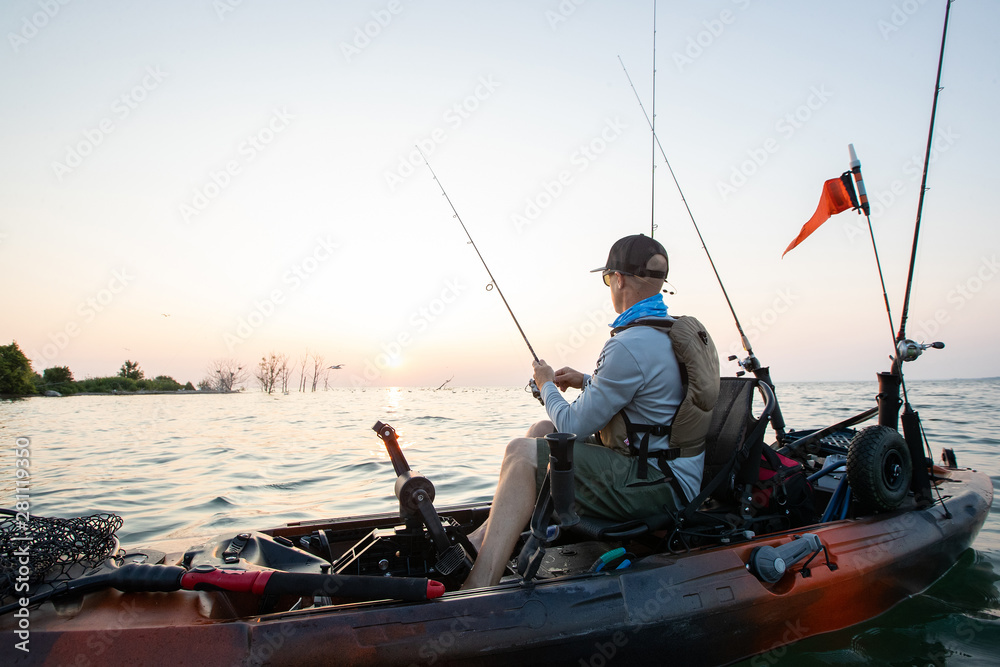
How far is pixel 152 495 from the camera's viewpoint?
21.3 ft

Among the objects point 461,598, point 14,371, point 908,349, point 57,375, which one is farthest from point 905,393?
point 57,375

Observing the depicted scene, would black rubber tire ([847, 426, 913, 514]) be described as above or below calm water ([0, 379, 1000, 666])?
above

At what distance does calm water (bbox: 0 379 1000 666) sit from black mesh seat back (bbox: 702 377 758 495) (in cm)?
104

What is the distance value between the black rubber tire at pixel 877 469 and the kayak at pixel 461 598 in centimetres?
13

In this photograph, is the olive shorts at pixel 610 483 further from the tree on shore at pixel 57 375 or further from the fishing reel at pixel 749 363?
the tree on shore at pixel 57 375

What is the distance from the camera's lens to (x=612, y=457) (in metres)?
2.86

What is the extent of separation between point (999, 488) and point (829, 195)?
193 inches

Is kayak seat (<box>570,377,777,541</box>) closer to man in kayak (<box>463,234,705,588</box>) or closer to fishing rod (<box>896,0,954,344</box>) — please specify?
man in kayak (<box>463,234,705,588</box>)

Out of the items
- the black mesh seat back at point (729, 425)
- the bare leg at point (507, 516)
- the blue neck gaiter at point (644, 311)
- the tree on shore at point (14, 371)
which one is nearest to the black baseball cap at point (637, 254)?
the blue neck gaiter at point (644, 311)

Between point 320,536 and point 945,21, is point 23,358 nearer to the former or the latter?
point 320,536

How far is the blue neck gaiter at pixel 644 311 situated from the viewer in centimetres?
297

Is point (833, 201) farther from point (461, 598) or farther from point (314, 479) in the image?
point (314, 479)

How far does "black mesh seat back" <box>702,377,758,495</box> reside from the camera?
313cm

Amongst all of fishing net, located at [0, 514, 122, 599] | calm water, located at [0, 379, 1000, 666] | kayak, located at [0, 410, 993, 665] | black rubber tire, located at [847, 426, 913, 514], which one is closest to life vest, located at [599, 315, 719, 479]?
kayak, located at [0, 410, 993, 665]
